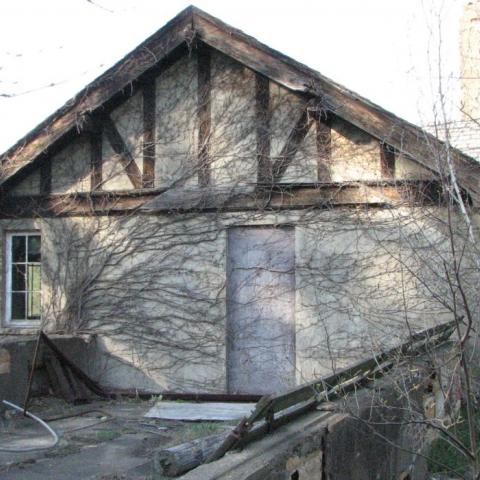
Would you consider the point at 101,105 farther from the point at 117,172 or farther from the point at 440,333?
the point at 440,333

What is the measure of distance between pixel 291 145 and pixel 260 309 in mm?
2354

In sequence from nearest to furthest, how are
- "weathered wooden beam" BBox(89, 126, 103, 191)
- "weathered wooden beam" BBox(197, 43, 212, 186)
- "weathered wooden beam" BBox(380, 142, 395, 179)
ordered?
"weathered wooden beam" BBox(380, 142, 395, 179)
"weathered wooden beam" BBox(197, 43, 212, 186)
"weathered wooden beam" BBox(89, 126, 103, 191)

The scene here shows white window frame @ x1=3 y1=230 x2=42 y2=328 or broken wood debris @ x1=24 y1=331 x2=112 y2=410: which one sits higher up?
white window frame @ x1=3 y1=230 x2=42 y2=328

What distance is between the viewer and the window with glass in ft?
36.9

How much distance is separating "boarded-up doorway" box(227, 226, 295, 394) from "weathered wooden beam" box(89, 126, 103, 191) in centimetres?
223

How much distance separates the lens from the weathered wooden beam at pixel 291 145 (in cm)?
998

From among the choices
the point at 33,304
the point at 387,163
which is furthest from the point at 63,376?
the point at 387,163

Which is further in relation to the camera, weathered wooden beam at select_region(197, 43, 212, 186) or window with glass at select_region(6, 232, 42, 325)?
window with glass at select_region(6, 232, 42, 325)

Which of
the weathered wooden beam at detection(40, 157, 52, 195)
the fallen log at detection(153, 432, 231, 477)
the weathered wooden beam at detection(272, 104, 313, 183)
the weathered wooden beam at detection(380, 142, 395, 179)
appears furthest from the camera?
the weathered wooden beam at detection(40, 157, 52, 195)

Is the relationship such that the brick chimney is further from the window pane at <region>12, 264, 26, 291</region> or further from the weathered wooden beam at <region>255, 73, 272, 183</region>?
the window pane at <region>12, 264, 26, 291</region>

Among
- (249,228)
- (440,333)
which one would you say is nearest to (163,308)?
(249,228)

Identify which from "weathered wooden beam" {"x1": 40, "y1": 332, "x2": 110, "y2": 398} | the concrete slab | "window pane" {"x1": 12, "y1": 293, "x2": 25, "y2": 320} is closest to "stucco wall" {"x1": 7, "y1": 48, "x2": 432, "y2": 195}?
"window pane" {"x1": 12, "y1": 293, "x2": 25, "y2": 320}

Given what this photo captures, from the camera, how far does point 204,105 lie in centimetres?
1050

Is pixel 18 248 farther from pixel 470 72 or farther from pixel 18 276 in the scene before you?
pixel 470 72
